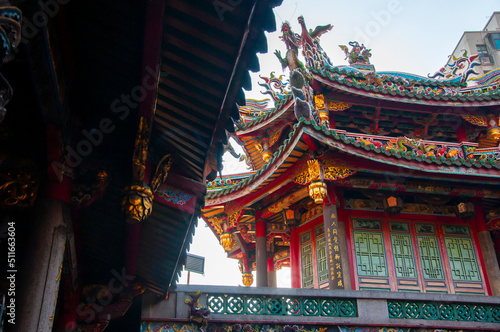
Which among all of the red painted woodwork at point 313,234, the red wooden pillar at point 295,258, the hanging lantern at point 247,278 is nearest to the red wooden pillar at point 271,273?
the hanging lantern at point 247,278

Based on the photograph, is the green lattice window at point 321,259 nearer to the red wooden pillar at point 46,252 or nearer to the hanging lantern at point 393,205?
Answer: the hanging lantern at point 393,205

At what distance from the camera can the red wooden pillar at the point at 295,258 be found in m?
11.8

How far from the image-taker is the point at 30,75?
338 centimetres

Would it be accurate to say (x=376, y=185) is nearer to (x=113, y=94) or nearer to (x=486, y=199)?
(x=486, y=199)

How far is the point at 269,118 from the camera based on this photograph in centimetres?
1373

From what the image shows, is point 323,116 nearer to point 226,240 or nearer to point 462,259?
point 226,240

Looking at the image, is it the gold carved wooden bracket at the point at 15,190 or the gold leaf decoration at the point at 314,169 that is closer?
the gold carved wooden bracket at the point at 15,190

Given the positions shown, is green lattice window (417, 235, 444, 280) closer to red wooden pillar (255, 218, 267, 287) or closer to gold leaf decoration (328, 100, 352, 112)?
red wooden pillar (255, 218, 267, 287)

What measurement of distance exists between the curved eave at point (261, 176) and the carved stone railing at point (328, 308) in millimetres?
3259

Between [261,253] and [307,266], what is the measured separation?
1.24m

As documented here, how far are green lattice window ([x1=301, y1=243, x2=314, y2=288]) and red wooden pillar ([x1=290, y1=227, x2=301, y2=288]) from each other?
0.18 m

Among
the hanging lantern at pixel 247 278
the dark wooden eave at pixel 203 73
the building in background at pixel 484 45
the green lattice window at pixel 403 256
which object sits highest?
the building in background at pixel 484 45

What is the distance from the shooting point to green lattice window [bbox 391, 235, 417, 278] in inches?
420

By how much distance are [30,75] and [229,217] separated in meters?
9.09
